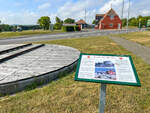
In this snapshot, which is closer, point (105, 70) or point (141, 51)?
point (105, 70)

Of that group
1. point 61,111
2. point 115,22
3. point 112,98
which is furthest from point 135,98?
point 115,22

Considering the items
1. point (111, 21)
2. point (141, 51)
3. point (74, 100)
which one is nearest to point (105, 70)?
point (74, 100)

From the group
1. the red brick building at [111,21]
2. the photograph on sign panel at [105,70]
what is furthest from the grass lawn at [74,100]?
the red brick building at [111,21]

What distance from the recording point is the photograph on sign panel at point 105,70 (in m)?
1.87

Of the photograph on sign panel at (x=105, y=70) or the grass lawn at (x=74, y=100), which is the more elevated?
the photograph on sign panel at (x=105, y=70)

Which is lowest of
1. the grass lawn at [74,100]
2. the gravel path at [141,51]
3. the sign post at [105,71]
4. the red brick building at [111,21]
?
the grass lawn at [74,100]

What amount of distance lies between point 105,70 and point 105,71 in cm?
3

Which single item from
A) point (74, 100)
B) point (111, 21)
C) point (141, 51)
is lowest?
point (74, 100)

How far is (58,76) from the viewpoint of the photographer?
4164 mm

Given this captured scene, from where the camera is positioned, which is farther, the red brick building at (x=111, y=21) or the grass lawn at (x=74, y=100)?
the red brick building at (x=111, y=21)

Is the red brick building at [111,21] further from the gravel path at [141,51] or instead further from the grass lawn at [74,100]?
the grass lawn at [74,100]

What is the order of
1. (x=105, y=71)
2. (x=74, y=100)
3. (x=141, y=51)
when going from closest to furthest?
1. (x=105, y=71)
2. (x=74, y=100)
3. (x=141, y=51)

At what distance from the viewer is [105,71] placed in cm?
196

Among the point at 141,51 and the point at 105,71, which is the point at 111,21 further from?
the point at 105,71
